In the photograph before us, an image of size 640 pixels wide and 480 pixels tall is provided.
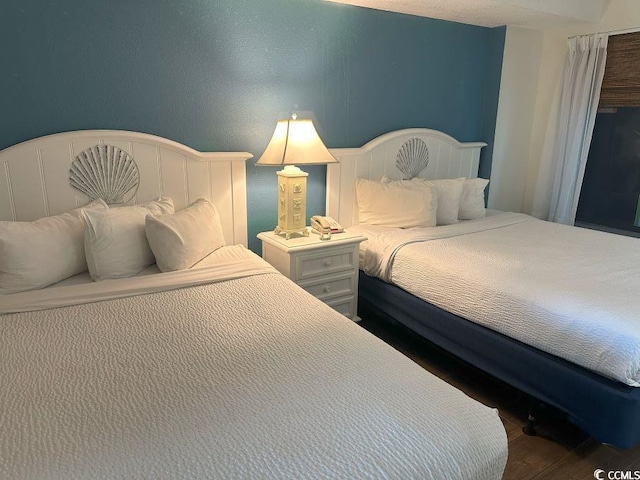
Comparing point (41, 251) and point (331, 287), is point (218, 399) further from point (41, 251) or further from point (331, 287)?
point (331, 287)

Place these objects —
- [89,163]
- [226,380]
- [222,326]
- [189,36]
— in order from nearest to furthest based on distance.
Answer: [226,380] < [222,326] < [89,163] < [189,36]

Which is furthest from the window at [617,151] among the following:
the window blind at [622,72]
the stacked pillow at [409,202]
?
the stacked pillow at [409,202]

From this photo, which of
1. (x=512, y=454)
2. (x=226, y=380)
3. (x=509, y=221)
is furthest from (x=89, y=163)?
(x=509, y=221)

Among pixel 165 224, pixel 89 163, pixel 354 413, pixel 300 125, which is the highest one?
pixel 300 125

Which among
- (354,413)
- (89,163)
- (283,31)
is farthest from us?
(283,31)

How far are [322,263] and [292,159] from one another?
601 mm

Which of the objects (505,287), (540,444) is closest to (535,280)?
(505,287)

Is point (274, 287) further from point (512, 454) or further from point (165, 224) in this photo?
point (512, 454)

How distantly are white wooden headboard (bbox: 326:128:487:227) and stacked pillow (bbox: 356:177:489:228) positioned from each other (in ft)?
0.28

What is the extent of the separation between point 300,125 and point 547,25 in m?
2.37

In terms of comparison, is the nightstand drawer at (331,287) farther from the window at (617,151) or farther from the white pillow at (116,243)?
the window at (617,151)

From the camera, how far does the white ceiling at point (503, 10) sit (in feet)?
9.23

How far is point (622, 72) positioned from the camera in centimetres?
326

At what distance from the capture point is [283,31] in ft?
8.66
